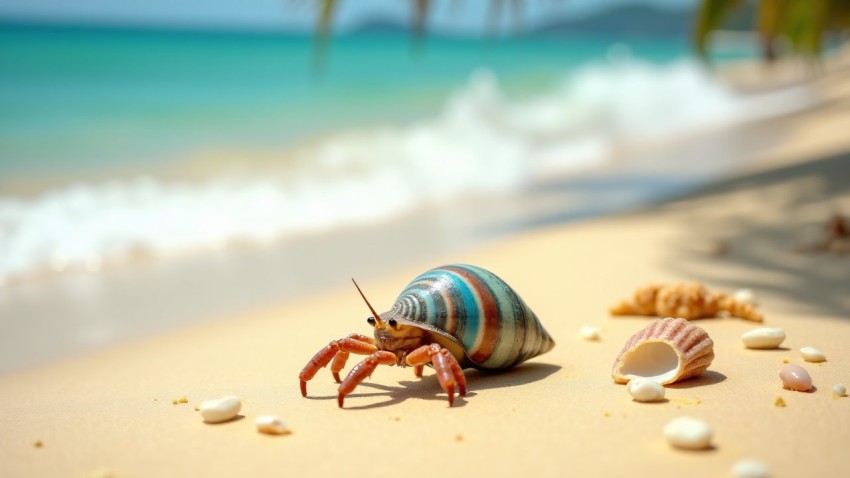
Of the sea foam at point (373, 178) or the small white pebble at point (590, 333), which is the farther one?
the sea foam at point (373, 178)

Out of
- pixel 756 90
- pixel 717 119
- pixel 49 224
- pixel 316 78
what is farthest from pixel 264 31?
pixel 49 224

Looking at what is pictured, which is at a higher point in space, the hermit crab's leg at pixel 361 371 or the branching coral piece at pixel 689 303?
the hermit crab's leg at pixel 361 371

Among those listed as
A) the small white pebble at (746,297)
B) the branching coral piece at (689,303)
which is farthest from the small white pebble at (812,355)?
the small white pebble at (746,297)

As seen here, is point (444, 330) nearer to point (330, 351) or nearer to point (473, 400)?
point (473, 400)

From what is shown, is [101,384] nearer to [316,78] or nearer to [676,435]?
[676,435]

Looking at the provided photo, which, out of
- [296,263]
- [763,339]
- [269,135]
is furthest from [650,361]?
[269,135]

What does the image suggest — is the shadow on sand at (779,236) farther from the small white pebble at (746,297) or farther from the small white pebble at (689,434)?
the small white pebble at (689,434)
